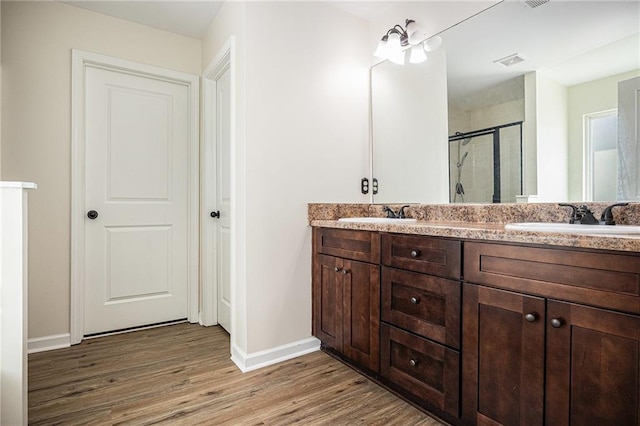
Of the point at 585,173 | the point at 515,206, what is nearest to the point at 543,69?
the point at 585,173

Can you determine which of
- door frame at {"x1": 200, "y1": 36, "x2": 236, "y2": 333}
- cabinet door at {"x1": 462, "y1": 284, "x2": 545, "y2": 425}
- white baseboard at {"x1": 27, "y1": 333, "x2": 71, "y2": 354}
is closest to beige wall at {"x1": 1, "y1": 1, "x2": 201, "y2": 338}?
white baseboard at {"x1": 27, "y1": 333, "x2": 71, "y2": 354}

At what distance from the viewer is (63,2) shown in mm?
2316

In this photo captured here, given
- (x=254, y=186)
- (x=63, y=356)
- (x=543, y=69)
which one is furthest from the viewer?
(x=63, y=356)

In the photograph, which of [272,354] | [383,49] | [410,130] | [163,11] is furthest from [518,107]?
[163,11]

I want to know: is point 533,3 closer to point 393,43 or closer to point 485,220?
point 393,43

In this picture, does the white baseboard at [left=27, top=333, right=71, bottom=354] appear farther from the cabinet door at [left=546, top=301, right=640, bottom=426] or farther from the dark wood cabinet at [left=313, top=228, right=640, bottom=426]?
the cabinet door at [left=546, top=301, right=640, bottom=426]

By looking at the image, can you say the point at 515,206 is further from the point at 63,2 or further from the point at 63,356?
the point at 63,2

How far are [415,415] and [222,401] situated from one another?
92 cm

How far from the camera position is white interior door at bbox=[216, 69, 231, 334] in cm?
255

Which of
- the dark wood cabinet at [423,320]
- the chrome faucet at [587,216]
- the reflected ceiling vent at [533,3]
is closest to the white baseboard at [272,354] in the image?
the dark wood cabinet at [423,320]

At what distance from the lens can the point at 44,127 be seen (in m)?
2.26

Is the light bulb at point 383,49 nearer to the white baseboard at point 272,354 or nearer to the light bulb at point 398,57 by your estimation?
the light bulb at point 398,57

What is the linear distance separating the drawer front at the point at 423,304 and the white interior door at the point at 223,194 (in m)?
1.33

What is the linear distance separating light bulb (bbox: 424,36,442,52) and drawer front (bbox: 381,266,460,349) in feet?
4.78
